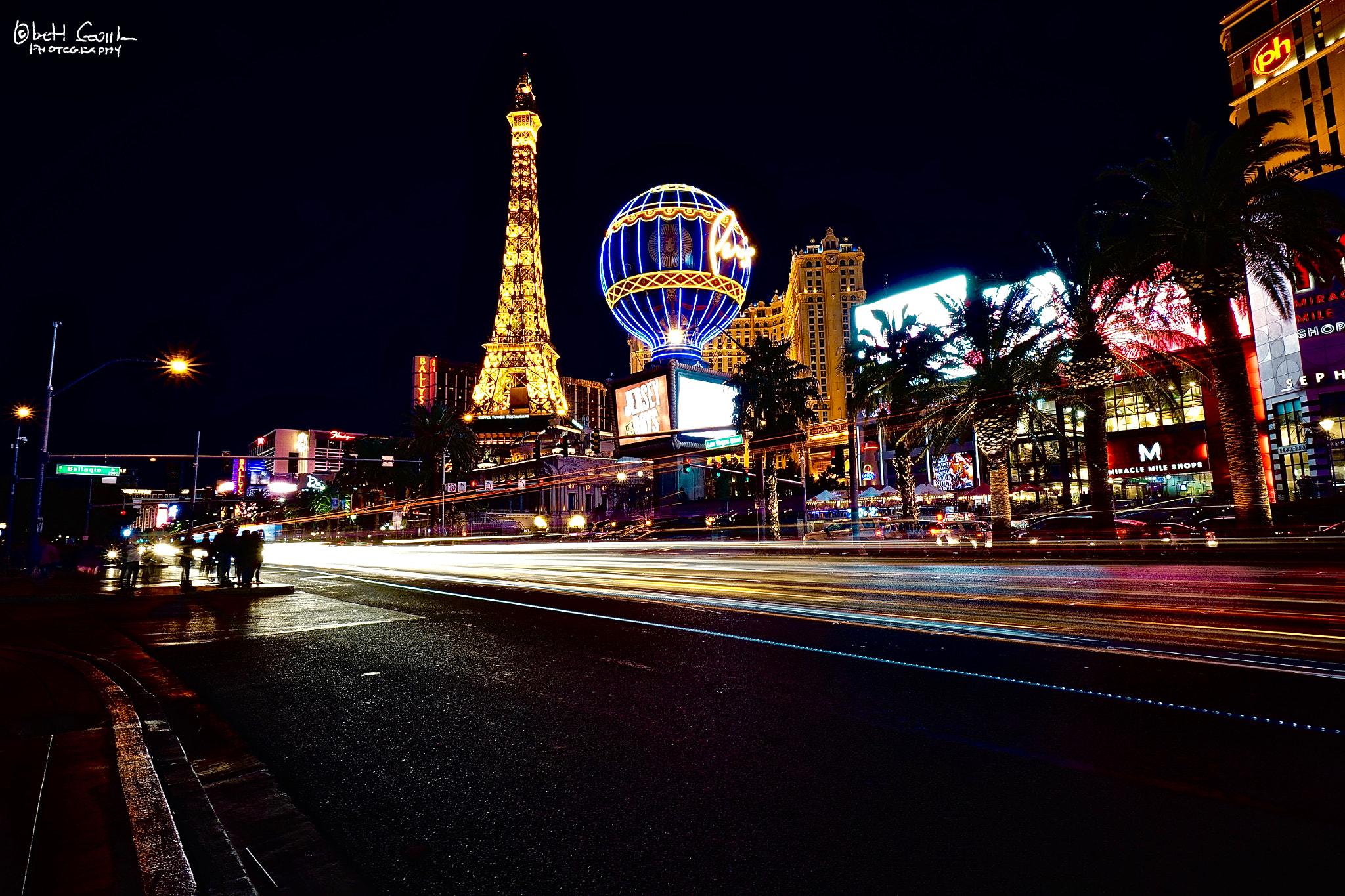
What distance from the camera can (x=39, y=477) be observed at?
23.9 meters

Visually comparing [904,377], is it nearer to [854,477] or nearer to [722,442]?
[854,477]

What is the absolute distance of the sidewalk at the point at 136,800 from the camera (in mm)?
2896

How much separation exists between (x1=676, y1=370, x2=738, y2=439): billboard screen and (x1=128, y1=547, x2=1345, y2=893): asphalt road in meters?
60.0

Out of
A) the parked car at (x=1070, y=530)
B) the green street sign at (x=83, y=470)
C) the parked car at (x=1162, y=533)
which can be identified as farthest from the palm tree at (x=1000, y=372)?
the green street sign at (x=83, y=470)

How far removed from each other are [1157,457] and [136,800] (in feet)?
175

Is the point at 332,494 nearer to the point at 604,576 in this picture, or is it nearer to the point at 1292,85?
the point at 604,576

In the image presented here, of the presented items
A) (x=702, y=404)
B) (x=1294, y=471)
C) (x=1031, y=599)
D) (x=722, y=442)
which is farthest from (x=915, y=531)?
(x=702, y=404)

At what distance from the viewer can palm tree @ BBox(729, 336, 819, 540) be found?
41.6 m

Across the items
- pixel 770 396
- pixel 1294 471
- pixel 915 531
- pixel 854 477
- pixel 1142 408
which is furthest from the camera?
pixel 1142 408

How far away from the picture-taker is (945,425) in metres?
28.5

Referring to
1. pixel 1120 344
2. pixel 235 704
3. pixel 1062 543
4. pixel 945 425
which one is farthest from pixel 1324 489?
pixel 235 704

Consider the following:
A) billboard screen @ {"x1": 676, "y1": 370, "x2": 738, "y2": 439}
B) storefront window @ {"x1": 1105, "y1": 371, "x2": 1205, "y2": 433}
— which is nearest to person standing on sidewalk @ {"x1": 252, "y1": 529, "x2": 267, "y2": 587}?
storefront window @ {"x1": 1105, "y1": 371, "x2": 1205, "y2": 433}

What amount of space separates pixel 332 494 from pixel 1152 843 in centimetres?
12440

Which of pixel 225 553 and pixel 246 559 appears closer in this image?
pixel 246 559
